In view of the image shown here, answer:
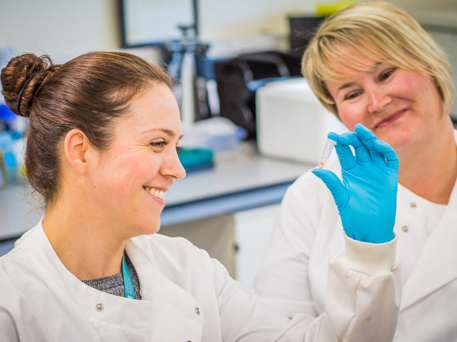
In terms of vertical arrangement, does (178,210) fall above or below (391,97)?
below

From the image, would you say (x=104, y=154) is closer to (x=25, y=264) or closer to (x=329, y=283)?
(x=25, y=264)

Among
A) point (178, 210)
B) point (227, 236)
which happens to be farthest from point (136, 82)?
point (227, 236)

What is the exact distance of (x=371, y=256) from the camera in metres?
1.06

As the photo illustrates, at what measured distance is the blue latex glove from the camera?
1.06 metres

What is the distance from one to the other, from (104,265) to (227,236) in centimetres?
89

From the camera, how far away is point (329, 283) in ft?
3.73

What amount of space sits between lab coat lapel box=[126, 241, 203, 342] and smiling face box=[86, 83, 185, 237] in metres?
0.12

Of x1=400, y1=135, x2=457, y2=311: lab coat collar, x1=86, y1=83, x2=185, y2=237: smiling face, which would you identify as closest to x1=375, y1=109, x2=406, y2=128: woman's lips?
x1=400, y1=135, x2=457, y2=311: lab coat collar

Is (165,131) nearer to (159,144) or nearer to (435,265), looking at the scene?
(159,144)

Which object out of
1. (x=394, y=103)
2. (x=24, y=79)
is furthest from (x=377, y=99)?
(x=24, y=79)

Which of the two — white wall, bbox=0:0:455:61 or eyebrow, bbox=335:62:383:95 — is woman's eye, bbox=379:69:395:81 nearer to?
eyebrow, bbox=335:62:383:95

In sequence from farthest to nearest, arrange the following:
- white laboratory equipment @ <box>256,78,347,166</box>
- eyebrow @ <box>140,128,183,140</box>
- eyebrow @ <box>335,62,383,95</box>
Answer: white laboratory equipment @ <box>256,78,347,166</box> → eyebrow @ <box>335,62,383,95</box> → eyebrow @ <box>140,128,183,140</box>

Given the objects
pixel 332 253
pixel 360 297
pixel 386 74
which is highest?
pixel 386 74

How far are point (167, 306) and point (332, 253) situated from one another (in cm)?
52
